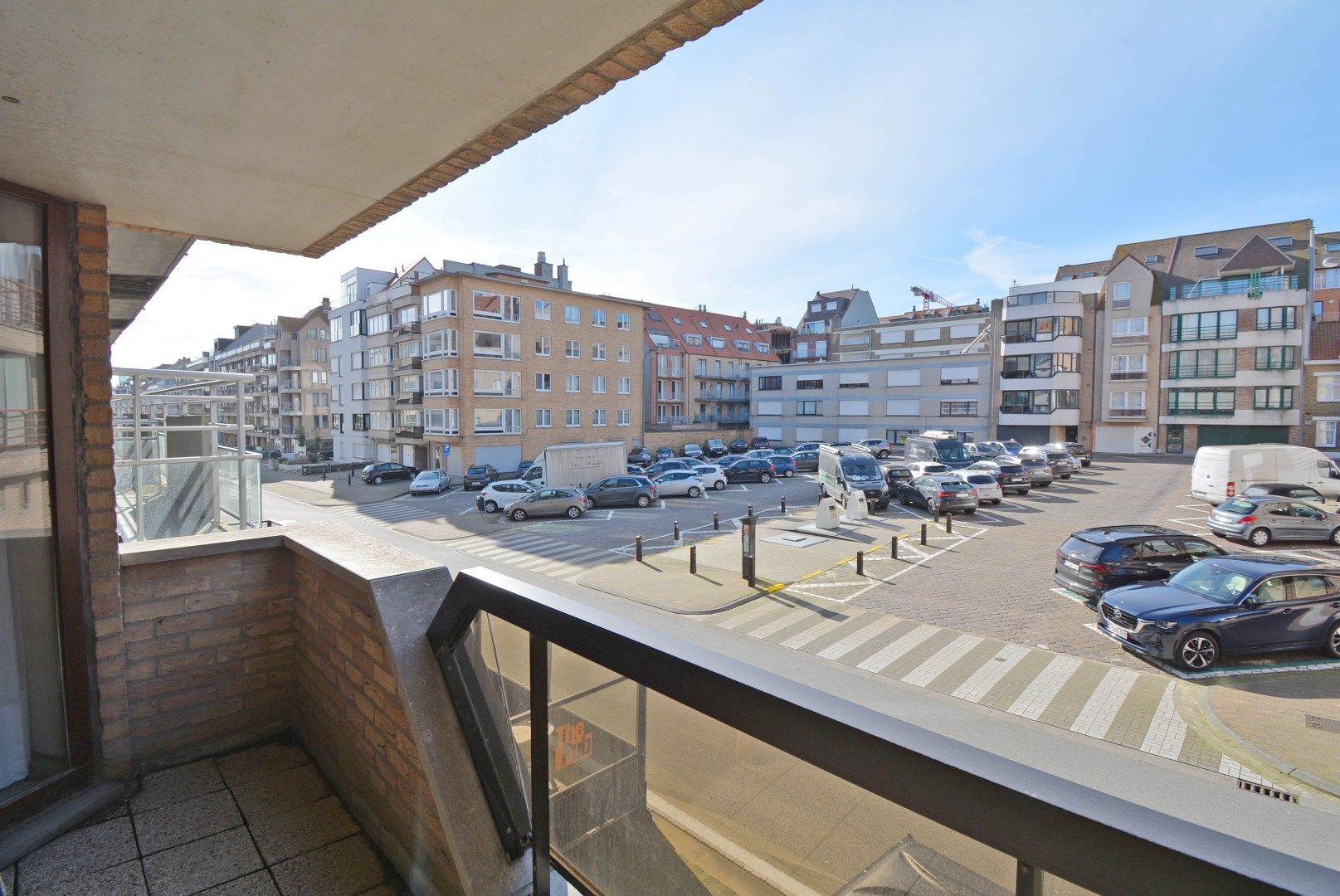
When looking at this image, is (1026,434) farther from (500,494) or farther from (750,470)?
(500,494)

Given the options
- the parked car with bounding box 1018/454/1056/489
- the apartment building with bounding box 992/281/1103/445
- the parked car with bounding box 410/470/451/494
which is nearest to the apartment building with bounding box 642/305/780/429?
the apartment building with bounding box 992/281/1103/445

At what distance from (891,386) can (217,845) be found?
51.0 m

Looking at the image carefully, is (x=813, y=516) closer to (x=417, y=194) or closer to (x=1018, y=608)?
(x=1018, y=608)

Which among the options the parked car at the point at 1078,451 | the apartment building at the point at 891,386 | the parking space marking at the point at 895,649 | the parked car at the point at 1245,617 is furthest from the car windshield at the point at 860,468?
the apartment building at the point at 891,386

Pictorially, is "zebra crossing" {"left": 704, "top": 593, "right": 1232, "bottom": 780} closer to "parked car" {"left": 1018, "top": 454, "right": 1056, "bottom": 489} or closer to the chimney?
"parked car" {"left": 1018, "top": 454, "right": 1056, "bottom": 489}

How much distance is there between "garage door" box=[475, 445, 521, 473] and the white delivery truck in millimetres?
7198

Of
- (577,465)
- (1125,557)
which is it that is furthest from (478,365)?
(1125,557)

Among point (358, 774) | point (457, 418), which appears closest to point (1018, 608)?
point (358, 774)

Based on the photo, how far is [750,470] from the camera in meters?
33.4

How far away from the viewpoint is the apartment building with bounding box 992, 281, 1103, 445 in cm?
4494

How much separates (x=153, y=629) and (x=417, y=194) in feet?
9.42

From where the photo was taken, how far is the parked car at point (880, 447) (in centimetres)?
4189

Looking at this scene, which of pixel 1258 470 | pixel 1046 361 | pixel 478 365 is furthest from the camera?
pixel 1046 361

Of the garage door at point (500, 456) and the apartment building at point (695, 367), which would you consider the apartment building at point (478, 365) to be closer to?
the garage door at point (500, 456)
